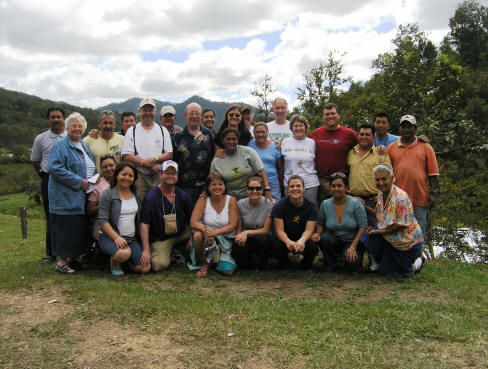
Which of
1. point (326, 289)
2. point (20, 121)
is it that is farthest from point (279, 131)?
point (20, 121)

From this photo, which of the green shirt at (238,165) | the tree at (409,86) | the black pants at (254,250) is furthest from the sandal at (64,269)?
the tree at (409,86)

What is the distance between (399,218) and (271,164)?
2249 mm

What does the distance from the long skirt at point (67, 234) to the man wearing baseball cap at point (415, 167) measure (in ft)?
17.0

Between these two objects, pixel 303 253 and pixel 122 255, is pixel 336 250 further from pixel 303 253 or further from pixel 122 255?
pixel 122 255

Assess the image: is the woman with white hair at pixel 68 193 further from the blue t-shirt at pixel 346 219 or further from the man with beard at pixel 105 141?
the blue t-shirt at pixel 346 219

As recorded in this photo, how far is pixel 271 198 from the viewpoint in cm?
632

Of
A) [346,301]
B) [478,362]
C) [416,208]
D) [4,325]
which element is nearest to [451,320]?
[478,362]

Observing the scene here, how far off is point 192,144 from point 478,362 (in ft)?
16.1

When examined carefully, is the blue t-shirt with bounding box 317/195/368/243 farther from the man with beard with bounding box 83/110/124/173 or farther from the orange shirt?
the man with beard with bounding box 83/110/124/173

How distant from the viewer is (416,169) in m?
6.08

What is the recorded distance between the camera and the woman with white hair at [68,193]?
19.3ft

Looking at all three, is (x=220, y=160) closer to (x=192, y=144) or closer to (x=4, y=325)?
(x=192, y=144)

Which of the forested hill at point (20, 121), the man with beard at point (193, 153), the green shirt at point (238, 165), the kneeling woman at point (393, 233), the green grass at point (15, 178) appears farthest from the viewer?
the forested hill at point (20, 121)

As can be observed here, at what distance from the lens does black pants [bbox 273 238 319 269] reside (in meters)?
6.04
